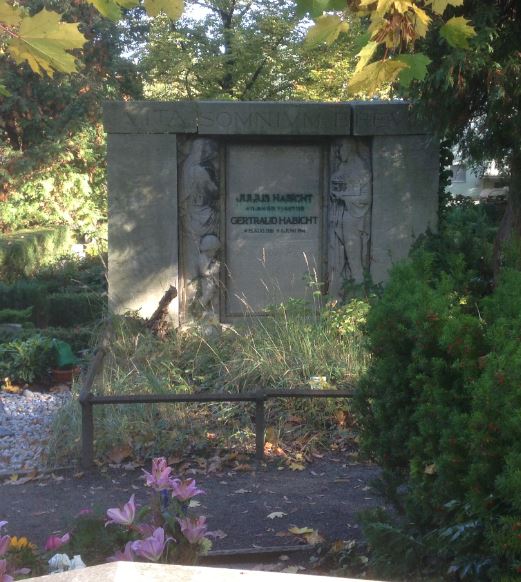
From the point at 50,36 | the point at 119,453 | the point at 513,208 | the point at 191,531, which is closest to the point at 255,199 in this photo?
the point at 513,208

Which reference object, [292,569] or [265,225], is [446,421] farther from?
[265,225]

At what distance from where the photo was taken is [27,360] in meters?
9.41

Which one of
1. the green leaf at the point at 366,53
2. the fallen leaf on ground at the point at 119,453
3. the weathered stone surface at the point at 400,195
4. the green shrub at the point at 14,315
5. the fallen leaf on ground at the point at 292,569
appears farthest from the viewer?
the green shrub at the point at 14,315

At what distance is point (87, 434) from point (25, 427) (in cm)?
168

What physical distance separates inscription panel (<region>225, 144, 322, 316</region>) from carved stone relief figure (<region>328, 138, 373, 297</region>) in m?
0.29

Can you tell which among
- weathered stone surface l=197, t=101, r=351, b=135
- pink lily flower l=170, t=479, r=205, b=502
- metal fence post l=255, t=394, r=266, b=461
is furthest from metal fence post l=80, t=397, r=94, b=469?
weathered stone surface l=197, t=101, r=351, b=135

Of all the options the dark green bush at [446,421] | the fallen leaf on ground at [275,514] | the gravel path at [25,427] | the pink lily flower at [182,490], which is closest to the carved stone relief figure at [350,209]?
the gravel path at [25,427]

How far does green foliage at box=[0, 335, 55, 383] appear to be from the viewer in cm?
938

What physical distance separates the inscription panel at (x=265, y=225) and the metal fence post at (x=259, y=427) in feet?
11.4

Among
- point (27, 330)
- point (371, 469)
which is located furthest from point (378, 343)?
point (27, 330)

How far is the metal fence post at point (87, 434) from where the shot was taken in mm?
6254

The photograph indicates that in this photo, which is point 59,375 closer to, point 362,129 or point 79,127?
point 362,129

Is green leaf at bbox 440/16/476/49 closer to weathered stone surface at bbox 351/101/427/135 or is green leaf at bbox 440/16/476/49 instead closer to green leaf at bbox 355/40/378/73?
green leaf at bbox 355/40/378/73

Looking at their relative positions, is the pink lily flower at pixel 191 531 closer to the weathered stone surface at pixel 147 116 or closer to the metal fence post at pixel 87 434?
the metal fence post at pixel 87 434
